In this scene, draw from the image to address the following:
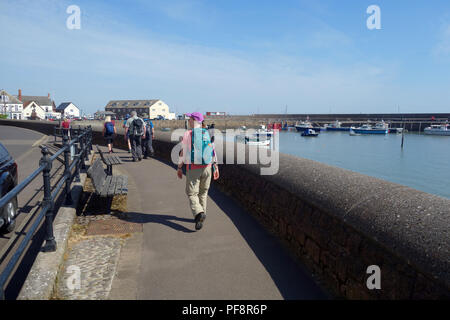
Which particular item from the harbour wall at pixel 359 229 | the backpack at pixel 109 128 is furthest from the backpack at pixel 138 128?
the harbour wall at pixel 359 229

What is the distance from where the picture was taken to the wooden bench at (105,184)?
4.93 meters

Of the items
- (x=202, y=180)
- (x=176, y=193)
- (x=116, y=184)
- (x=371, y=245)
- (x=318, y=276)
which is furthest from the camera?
(x=176, y=193)

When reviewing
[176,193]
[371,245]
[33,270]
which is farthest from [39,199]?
[371,245]

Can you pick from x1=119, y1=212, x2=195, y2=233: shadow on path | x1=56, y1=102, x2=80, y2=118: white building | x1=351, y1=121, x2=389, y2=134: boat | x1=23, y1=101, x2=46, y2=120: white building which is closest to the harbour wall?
x1=119, y1=212, x2=195, y2=233: shadow on path

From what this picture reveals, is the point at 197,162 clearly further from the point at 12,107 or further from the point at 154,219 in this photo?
the point at 12,107

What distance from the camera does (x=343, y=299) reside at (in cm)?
296

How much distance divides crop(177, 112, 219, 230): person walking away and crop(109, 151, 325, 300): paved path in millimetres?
369

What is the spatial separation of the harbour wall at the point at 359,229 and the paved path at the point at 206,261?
0.32m

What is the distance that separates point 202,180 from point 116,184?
1.77 metres

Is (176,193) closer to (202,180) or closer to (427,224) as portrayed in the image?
(202,180)

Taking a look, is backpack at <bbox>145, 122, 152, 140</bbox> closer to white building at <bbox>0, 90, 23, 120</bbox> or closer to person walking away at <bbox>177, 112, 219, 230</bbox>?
person walking away at <bbox>177, 112, 219, 230</bbox>

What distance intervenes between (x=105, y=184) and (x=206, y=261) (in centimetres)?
282

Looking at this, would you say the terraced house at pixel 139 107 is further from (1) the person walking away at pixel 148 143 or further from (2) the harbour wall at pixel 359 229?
(2) the harbour wall at pixel 359 229

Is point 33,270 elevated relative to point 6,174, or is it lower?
lower
